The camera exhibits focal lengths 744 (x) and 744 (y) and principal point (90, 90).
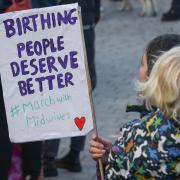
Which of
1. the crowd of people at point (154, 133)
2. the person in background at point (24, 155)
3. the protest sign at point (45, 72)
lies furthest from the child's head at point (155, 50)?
the person in background at point (24, 155)

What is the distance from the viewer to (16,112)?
366cm

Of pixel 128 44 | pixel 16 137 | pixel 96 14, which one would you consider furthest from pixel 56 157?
pixel 128 44

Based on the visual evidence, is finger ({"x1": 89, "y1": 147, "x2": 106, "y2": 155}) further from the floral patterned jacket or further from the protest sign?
the floral patterned jacket

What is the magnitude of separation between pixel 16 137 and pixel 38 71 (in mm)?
364

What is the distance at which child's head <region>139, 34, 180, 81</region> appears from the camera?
3338mm

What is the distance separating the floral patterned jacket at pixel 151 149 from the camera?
278cm

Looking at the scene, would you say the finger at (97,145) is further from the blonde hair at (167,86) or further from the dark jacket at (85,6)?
the dark jacket at (85,6)

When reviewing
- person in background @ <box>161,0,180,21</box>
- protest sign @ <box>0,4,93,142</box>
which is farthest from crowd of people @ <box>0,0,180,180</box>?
person in background @ <box>161,0,180,21</box>

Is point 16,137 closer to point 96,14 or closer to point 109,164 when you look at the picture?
point 109,164

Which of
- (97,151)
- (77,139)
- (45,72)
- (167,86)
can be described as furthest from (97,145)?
(77,139)

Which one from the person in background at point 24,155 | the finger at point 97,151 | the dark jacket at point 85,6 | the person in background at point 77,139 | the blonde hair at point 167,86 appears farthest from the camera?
the person in background at point 77,139

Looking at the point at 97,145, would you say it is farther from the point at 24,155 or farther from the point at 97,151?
the point at 24,155

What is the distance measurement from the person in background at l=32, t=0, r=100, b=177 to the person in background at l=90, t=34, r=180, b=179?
2193mm

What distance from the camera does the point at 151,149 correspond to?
9.20 feet
